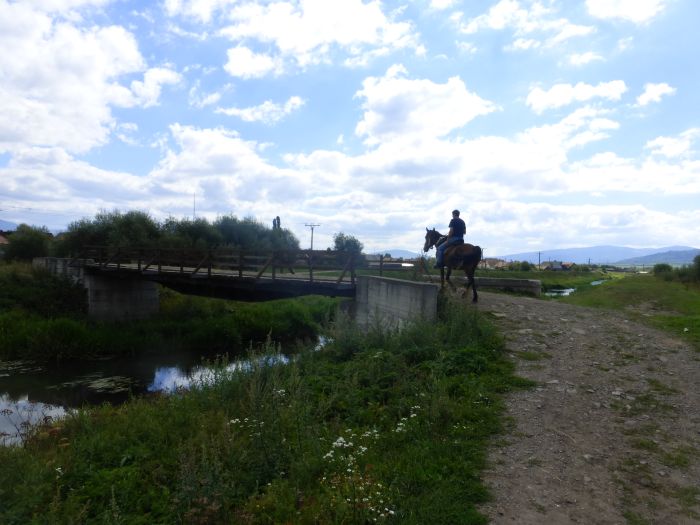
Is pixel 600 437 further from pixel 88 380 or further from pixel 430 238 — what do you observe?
pixel 88 380

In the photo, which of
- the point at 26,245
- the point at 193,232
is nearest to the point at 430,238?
the point at 193,232

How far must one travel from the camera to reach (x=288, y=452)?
5590mm

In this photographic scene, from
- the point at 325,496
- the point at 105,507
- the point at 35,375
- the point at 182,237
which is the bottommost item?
the point at 35,375

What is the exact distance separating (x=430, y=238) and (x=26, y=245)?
39.2m

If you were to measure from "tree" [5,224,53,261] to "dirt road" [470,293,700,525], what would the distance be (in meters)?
43.0

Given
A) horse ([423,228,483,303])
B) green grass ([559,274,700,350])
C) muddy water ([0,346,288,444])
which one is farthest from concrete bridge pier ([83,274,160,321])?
green grass ([559,274,700,350])

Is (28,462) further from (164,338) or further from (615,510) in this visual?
(164,338)

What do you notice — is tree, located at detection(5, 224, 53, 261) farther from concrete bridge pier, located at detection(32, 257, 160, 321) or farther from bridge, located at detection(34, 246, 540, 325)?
concrete bridge pier, located at detection(32, 257, 160, 321)

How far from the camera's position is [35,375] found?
19.1 m

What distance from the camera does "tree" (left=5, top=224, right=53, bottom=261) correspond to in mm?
38844

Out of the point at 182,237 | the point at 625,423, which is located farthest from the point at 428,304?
the point at 182,237

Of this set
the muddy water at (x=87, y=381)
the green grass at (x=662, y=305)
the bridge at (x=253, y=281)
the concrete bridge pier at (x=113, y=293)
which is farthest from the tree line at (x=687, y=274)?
the concrete bridge pier at (x=113, y=293)

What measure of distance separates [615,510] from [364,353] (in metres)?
6.20

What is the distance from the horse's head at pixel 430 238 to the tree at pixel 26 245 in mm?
37401
